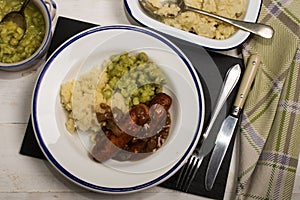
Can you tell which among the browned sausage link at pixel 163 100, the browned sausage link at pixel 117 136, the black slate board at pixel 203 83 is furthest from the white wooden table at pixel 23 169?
the browned sausage link at pixel 163 100

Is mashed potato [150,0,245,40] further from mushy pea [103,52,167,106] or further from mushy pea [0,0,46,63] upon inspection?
mushy pea [0,0,46,63]

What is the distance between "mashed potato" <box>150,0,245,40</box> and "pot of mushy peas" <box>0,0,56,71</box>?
13.7 inches

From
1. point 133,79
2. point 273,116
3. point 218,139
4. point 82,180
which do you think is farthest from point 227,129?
point 82,180

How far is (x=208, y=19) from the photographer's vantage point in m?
1.52

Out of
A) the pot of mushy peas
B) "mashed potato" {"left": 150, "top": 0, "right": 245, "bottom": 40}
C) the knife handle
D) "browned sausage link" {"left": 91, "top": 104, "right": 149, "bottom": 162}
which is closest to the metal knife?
the knife handle

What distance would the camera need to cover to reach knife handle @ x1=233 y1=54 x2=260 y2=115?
57.3 inches

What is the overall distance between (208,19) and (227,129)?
367mm

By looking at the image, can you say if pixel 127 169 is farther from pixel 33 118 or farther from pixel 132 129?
pixel 33 118

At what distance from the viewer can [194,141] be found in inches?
53.8

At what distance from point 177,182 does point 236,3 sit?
0.61 m

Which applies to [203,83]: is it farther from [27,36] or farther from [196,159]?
[27,36]

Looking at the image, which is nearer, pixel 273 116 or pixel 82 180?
pixel 82 180

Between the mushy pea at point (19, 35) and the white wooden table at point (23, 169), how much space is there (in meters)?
0.10

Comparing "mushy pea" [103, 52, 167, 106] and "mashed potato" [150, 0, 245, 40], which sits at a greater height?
"mashed potato" [150, 0, 245, 40]
